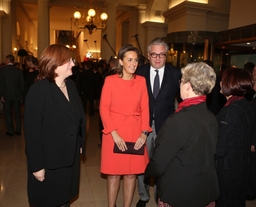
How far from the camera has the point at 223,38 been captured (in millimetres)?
6996

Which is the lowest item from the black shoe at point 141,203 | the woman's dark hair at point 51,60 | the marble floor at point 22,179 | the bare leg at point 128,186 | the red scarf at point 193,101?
the marble floor at point 22,179

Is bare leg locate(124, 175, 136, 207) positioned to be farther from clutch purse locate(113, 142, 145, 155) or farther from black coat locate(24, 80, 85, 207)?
black coat locate(24, 80, 85, 207)

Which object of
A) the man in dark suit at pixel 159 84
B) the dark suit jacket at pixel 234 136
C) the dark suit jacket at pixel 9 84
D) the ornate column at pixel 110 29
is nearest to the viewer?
the dark suit jacket at pixel 234 136

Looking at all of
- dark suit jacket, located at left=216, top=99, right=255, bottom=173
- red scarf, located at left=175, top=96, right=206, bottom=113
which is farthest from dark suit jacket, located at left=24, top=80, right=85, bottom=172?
dark suit jacket, located at left=216, top=99, right=255, bottom=173

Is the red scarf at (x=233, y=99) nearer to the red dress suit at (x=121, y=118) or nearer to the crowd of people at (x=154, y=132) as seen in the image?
the crowd of people at (x=154, y=132)

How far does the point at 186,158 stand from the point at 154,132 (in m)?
1.25

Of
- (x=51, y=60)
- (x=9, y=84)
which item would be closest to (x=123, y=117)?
(x=51, y=60)

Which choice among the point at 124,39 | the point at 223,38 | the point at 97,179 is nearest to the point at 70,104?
the point at 97,179

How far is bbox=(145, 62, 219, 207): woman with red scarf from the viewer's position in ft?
5.20

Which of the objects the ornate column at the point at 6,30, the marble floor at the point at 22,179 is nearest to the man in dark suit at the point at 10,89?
the marble floor at the point at 22,179

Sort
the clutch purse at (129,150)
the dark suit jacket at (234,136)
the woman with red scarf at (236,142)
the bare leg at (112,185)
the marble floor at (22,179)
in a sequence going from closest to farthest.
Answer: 1. the dark suit jacket at (234,136)
2. the woman with red scarf at (236,142)
3. the clutch purse at (129,150)
4. the bare leg at (112,185)
5. the marble floor at (22,179)

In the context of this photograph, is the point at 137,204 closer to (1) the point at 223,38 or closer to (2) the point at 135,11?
(1) the point at 223,38

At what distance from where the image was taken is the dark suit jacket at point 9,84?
5.79m

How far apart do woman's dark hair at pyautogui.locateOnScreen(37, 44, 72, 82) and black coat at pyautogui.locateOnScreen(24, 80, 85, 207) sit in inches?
2.9
